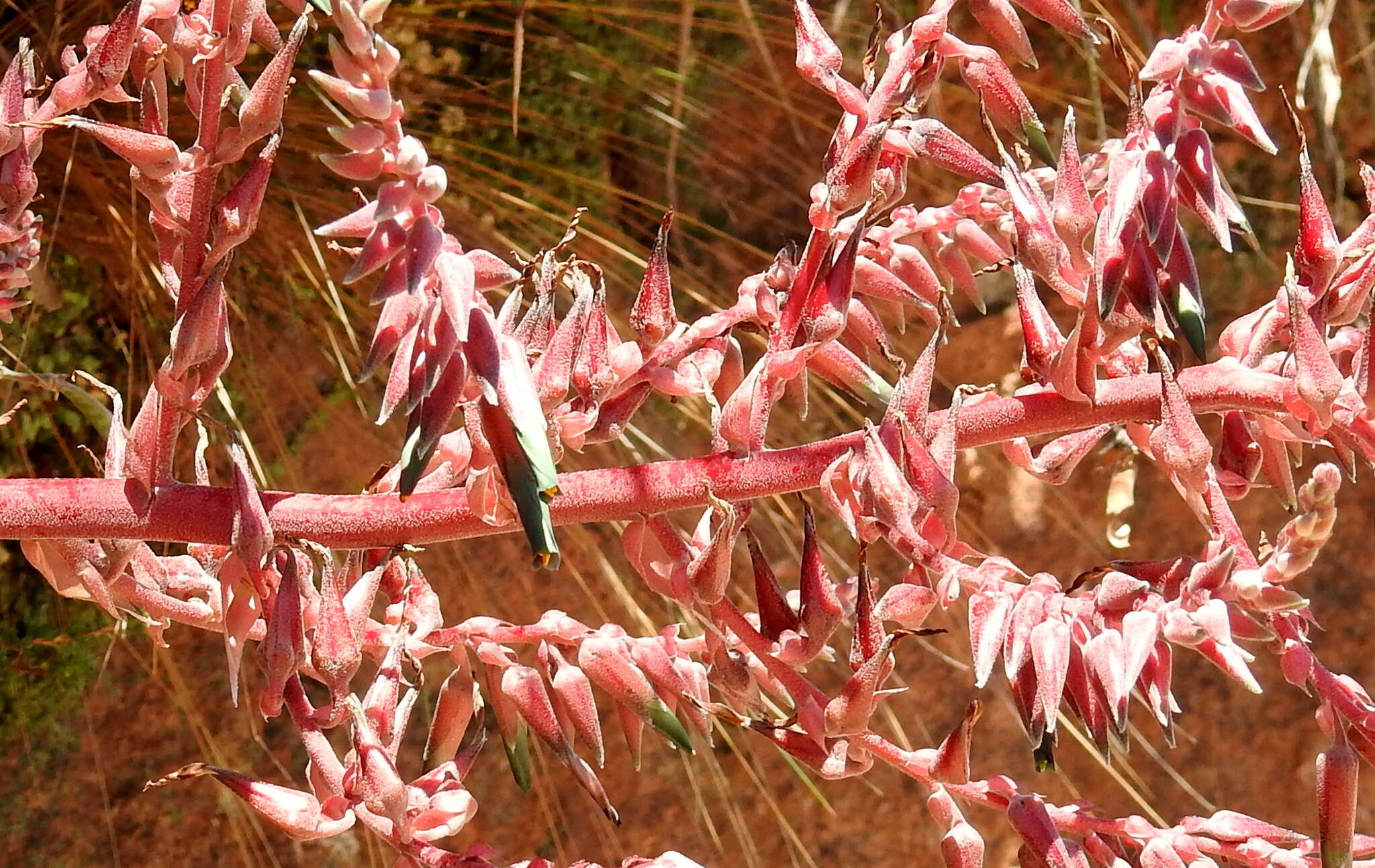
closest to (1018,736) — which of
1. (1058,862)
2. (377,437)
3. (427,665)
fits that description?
(427,665)

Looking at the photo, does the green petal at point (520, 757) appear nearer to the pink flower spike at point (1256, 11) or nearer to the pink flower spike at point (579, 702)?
the pink flower spike at point (579, 702)

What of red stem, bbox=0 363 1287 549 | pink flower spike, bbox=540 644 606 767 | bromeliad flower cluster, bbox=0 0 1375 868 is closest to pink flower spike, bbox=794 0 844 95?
bromeliad flower cluster, bbox=0 0 1375 868

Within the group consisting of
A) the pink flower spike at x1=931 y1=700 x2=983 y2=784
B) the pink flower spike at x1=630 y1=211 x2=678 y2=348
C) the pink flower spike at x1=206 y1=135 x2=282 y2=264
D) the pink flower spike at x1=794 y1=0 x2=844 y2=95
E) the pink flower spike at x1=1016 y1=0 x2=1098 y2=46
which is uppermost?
the pink flower spike at x1=1016 y1=0 x2=1098 y2=46

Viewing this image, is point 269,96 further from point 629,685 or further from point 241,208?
point 629,685

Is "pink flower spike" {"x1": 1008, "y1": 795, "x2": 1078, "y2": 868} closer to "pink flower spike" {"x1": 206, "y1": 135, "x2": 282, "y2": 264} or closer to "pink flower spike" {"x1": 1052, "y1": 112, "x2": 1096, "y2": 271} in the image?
"pink flower spike" {"x1": 1052, "y1": 112, "x2": 1096, "y2": 271}

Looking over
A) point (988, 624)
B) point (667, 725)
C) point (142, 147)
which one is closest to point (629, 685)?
point (667, 725)

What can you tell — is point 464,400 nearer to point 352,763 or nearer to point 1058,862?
point 352,763

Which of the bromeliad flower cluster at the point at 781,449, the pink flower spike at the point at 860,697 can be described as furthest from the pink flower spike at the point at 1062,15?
the pink flower spike at the point at 860,697
